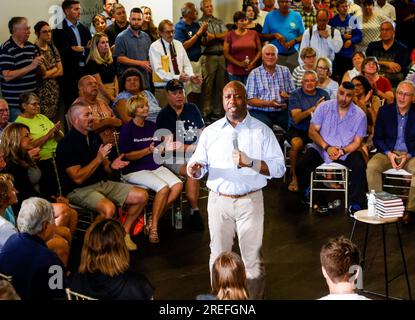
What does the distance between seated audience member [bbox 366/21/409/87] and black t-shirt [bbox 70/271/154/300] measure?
6290 mm

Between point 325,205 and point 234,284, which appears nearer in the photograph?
point 234,284

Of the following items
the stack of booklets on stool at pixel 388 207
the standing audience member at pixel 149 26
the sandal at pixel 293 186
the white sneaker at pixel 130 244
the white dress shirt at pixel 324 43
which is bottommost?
the white sneaker at pixel 130 244

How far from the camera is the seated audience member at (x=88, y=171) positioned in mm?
5875

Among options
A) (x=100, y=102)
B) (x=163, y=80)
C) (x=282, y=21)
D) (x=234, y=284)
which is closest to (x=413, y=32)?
(x=282, y=21)

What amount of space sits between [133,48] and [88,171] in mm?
2954

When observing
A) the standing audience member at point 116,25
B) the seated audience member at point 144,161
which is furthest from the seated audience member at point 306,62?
the seated audience member at point 144,161

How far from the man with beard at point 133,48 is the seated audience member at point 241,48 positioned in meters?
1.33

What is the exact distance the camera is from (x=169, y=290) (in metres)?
5.23

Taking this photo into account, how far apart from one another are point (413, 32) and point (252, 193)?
6.53 m

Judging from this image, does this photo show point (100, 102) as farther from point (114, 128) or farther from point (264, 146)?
point (264, 146)

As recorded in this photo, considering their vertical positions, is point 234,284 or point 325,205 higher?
point 234,284

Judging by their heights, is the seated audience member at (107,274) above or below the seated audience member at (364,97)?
below

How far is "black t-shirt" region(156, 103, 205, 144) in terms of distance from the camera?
6.77 meters

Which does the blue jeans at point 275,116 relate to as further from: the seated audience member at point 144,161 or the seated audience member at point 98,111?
the seated audience member at point 144,161
